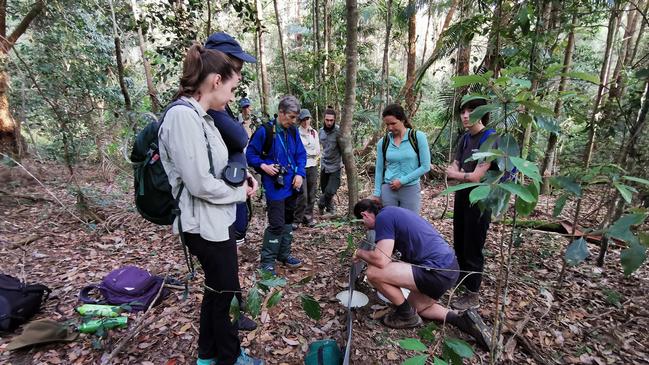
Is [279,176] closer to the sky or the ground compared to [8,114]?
closer to the ground

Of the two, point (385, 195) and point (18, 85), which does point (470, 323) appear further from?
point (18, 85)

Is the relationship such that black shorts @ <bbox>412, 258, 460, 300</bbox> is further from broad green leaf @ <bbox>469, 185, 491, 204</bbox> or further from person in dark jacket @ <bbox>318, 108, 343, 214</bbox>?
person in dark jacket @ <bbox>318, 108, 343, 214</bbox>

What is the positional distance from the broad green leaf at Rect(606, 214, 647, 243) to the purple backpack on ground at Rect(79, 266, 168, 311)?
307 cm

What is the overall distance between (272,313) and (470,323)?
5.23ft

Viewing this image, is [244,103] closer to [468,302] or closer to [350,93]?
[350,93]

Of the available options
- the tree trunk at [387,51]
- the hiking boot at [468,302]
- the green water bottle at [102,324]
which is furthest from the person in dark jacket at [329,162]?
the green water bottle at [102,324]

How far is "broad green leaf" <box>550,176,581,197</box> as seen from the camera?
4.02ft

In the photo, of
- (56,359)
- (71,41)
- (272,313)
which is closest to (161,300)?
(56,359)

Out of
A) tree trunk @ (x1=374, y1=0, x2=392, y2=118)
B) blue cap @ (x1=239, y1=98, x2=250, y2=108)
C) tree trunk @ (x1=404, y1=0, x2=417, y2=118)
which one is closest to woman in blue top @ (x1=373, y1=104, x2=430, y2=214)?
tree trunk @ (x1=374, y1=0, x2=392, y2=118)

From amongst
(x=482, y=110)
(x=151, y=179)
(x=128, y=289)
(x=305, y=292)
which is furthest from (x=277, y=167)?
(x=482, y=110)

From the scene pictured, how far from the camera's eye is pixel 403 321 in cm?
268

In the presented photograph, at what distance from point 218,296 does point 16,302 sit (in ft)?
6.16

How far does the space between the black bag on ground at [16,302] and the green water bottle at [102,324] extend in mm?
538

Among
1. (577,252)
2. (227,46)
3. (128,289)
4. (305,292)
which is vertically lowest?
(305,292)
